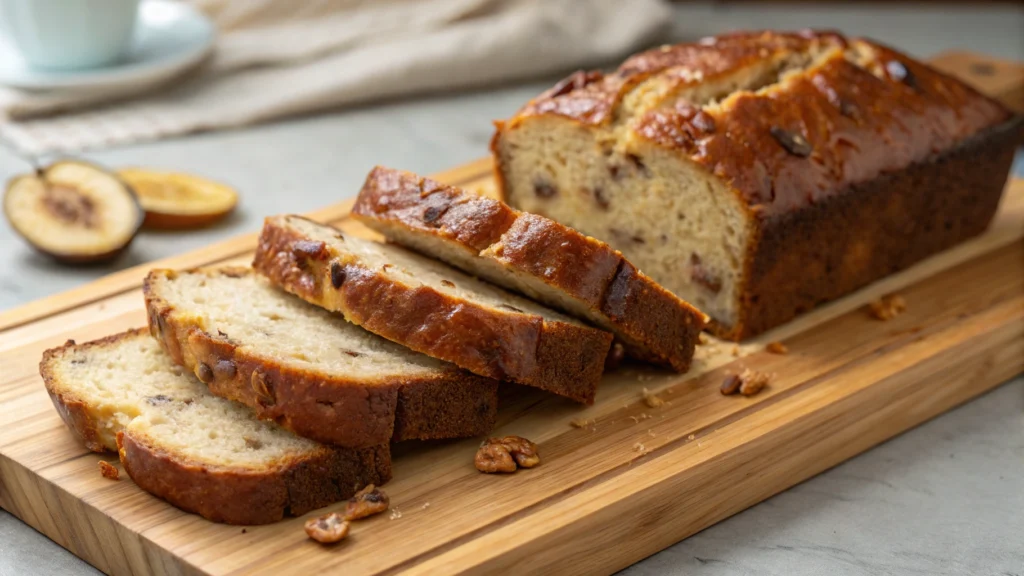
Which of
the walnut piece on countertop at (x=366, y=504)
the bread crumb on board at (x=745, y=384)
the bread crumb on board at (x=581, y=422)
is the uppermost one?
the walnut piece on countertop at (x=366, y=504)

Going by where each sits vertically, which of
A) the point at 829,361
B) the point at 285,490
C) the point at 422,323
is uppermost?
the point at 422,323

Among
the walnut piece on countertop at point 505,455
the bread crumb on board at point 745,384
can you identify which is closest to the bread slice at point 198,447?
the walnut piece on countertop at point 505,455

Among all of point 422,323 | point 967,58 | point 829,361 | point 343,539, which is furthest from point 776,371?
point 967,58

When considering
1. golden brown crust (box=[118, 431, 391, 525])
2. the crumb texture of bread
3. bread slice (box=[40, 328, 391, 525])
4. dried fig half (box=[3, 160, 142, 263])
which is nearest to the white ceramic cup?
dried fig half (box=[3, 160, 142, 263])

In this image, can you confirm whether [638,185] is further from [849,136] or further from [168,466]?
[168,466]

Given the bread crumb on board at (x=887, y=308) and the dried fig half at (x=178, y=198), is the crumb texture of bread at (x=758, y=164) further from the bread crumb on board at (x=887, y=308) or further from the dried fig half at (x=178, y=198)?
the dried fig half at (x=178, y=198)

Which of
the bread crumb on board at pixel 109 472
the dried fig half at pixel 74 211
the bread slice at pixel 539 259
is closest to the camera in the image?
the bread crumb on board at pixel 109 472

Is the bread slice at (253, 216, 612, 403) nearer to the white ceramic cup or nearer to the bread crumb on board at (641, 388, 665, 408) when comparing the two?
the bread crumb on board at (641, 388, 665, 408)
